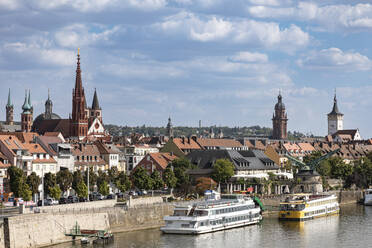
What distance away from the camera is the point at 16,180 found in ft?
305

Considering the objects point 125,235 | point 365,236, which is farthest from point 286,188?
point 125,235

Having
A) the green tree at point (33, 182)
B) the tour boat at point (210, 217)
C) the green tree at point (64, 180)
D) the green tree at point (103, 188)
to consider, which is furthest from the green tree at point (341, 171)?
the green tree at point (33, 182)

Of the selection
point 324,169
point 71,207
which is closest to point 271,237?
point 71,207

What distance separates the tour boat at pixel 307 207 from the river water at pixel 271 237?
2142 mm

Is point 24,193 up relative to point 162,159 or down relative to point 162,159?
down

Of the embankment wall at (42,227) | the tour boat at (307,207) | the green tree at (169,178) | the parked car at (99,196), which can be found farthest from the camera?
the green tree at (169,178)

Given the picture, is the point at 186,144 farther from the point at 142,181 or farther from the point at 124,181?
the point at 124,181

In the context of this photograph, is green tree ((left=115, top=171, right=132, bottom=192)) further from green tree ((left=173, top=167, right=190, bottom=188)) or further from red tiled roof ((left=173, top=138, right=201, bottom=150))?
red tiled roof ((left=173, top=138, right=201, bottom=150))

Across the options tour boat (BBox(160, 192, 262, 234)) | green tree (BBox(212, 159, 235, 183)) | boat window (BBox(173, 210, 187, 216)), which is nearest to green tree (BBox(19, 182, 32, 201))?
tour boat (BBox(160, 192, 262, 234))

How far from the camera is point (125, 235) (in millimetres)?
83688

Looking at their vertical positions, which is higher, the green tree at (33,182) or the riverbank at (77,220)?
the green tree at (33,182)

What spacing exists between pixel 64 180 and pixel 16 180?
471 inches

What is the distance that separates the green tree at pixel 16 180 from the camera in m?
92.3

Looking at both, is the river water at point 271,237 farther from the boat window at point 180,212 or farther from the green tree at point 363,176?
the green tree at point 363,176
